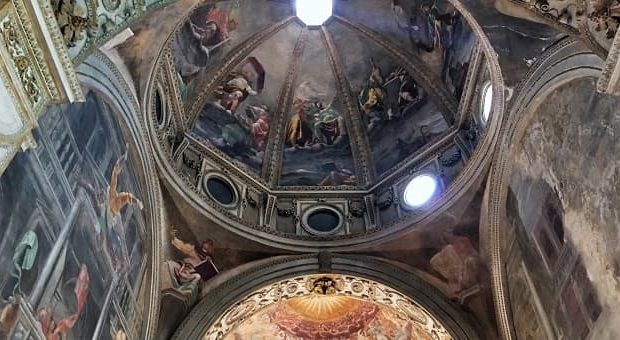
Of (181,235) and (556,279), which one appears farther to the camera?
(181,235)

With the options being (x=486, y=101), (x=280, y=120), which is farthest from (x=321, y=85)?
(x=486, y=101)

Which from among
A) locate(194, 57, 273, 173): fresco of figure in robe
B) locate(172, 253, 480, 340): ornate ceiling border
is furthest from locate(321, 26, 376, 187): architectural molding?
locate(172, 253, 480, 340): ornate ceiling border

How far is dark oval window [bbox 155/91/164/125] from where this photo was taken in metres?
14.9

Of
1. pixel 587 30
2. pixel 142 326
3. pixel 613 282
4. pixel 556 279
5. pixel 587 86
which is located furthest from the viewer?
pixel 142 326

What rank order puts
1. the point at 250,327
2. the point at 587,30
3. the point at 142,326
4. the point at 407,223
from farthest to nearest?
the point at 250,327 < the point at 407,223 < the point at 142,326 < the point at 587,30

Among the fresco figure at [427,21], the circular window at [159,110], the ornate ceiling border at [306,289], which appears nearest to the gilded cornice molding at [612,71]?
the fresco figure at [427,21]

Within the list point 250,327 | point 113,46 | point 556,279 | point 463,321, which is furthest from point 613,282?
point 250,327

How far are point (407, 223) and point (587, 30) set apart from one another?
827 cm

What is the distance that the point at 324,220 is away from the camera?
1761 cm

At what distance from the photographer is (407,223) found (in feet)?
53.1

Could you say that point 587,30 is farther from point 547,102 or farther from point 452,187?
point 452,187

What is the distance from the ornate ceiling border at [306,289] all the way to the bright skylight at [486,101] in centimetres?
404

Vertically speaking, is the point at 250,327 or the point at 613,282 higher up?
the point at 250,327

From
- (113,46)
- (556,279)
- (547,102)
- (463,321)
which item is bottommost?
(556,279)
